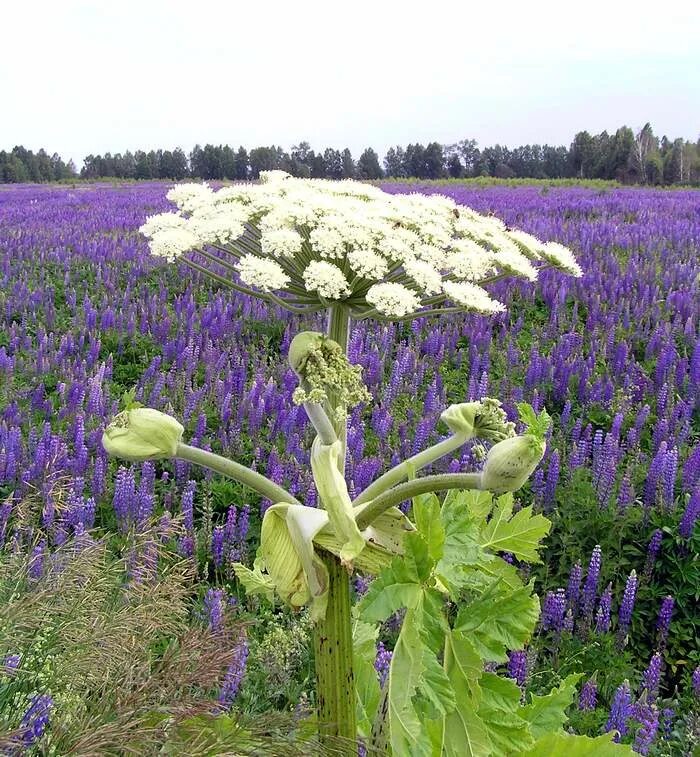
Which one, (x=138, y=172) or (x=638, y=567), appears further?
(x=138, y=172)

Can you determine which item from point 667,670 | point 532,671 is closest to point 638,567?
point 667,670

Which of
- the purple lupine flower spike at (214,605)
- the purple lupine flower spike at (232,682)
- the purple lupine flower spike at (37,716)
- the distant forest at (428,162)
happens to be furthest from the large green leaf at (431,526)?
the distant forest at (428,162)

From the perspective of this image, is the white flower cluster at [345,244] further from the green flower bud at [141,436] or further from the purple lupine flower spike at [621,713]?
the purple lupine flower spike at [621,713]

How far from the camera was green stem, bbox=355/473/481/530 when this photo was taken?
126cm

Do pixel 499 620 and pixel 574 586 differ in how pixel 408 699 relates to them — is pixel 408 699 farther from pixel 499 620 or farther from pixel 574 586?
pixel 574 586

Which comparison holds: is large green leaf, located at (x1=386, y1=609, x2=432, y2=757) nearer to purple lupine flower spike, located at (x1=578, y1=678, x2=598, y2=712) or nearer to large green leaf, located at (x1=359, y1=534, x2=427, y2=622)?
large green leaf, located at (x1=359, y1=534, x2=427, y2=622)

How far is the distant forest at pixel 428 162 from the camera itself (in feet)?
157

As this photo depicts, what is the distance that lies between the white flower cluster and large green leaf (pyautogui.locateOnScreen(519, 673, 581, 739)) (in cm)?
103

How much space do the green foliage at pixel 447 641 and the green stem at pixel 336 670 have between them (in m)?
0.08

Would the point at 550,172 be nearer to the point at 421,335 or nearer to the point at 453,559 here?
the point at 421,335

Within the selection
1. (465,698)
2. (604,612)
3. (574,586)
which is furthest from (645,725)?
(465,698)

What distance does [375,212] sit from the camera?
5.17 ft

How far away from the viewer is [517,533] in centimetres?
164

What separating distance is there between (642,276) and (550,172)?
54.9 metres
